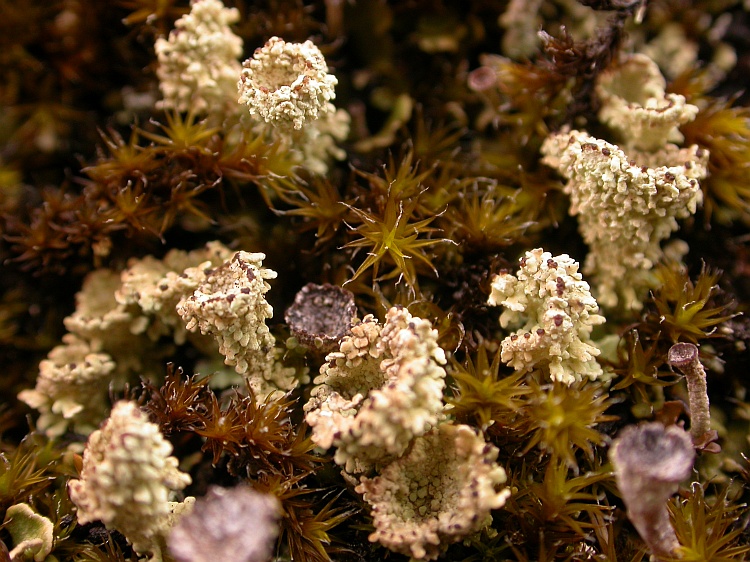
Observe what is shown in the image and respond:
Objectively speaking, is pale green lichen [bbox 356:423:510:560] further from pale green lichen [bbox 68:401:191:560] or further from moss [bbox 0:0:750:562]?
pale green lichen [bbox 68:401:191:560]

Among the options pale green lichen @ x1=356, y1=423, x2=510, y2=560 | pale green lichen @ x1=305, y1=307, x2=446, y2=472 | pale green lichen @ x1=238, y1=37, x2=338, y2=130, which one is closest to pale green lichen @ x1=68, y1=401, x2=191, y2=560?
pale green lichen @ x1=305, y1=307, x2=446, y2=472

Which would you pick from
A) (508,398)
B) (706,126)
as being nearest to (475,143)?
(706,126)

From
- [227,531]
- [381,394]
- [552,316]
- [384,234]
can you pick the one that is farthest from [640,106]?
[227,531]

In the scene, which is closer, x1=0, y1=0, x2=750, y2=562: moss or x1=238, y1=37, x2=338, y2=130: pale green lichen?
x1=0, y1=0, x2=750, y2=562: moss

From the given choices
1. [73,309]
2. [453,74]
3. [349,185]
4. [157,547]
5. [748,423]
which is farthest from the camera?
[453,74]

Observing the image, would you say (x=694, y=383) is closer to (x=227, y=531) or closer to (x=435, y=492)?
(x=435, y=492)

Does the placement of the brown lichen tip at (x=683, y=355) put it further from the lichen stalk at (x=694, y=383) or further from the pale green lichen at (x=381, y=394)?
the pale green lichen at (x=381, y=394)

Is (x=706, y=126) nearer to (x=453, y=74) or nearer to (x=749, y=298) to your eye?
(x=749, y=298)
